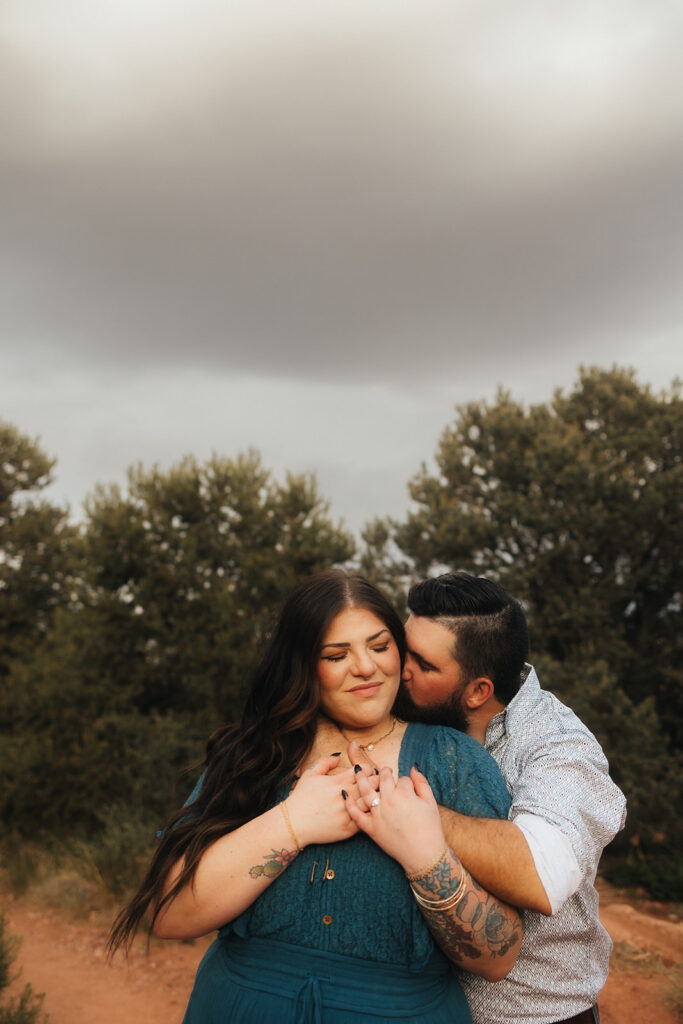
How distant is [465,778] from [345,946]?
56cm

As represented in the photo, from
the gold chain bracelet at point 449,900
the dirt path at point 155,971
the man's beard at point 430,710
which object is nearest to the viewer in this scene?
the gold chain bracelet at point 449,900

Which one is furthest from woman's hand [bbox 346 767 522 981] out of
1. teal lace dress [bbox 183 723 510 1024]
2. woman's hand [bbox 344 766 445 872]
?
teal lace dress [bbox 183 723 510 1024]

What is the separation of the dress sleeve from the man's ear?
290 mm

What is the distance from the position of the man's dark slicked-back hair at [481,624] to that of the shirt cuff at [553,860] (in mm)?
714

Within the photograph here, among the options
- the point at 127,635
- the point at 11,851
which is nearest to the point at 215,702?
the point at 127,635

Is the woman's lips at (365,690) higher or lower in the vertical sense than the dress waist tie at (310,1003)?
higher

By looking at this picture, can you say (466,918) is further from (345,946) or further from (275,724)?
(275,724)

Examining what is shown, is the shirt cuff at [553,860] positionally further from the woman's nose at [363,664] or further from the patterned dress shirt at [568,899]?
the woman's nose at [363,664]

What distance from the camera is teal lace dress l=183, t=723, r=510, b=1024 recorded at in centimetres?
226

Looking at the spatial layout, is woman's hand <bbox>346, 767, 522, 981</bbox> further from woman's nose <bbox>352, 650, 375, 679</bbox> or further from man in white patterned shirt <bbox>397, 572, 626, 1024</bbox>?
woman's nose <bbox>352, 650, 375, 679</bbox>

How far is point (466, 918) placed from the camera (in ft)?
6.97

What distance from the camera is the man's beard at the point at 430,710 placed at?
A: 2.78 metres

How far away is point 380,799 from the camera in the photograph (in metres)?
2.28

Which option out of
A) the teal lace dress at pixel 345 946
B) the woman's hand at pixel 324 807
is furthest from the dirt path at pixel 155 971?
the woman's hand at pixel 324 807
